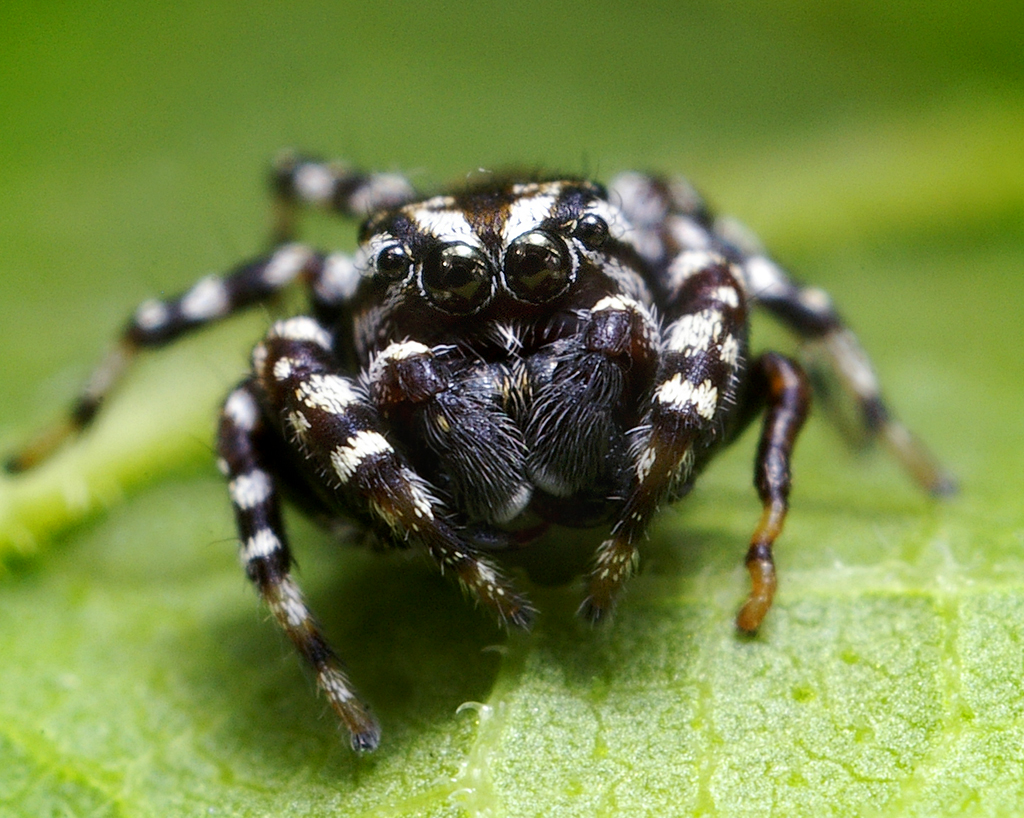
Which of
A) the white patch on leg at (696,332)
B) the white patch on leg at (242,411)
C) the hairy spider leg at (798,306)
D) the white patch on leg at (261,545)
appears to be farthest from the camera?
the hairy spider leg at (798,306)

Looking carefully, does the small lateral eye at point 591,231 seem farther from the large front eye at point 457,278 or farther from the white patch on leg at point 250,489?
the white patch on leg at point 250,489

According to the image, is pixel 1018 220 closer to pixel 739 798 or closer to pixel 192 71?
pixel 739 798

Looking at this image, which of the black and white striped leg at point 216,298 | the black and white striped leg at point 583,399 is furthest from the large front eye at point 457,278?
the black and white striped leg at point 216,298

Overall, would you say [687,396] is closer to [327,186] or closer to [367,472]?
[367,472]

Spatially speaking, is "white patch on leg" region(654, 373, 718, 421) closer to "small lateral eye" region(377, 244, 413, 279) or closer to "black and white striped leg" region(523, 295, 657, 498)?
"black and white striped leg" region(523, 295, 657, 498)

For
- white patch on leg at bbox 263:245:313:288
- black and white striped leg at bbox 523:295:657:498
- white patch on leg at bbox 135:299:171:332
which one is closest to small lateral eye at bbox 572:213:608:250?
black and white striped leg at bbox 523:295:657:498

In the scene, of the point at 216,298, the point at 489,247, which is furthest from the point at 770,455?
the point at 216,298
